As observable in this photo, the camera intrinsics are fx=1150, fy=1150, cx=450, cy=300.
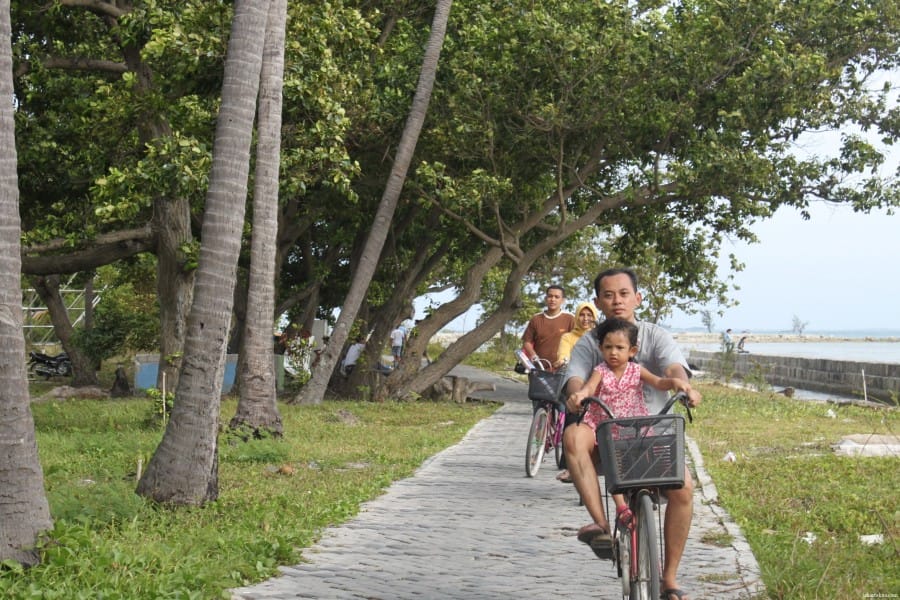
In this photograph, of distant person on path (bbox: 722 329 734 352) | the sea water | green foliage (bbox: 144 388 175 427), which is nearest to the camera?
green foliage (bbox: 144 388 175 427)

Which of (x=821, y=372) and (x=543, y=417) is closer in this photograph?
(x=543, y=417)

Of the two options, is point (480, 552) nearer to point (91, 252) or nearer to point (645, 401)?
point (645, 401)

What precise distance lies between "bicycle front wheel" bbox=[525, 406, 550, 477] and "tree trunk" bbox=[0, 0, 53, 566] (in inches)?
242

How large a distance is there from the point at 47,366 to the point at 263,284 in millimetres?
23595

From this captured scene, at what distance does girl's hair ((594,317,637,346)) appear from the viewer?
5836 millimetres

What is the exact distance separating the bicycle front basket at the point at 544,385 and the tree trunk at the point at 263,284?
4.50 meters

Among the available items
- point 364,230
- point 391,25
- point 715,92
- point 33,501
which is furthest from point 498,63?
point 33,501

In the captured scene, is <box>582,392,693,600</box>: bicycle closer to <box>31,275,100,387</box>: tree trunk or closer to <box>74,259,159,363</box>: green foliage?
<box>74,259,159,363</box>: green foliage

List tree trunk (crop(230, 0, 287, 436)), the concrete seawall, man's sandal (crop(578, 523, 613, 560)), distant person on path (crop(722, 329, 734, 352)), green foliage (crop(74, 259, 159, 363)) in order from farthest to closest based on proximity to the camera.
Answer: the concrete seawall
distant person on path (crop(722, 329, 734, 352))
green foliage (crop(74, 259, 159, 363))
tree trunk (crop(230, 0, 287, 436))
man's sandal (crop(578, 523, 613, 560))

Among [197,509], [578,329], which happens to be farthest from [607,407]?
[578,329]

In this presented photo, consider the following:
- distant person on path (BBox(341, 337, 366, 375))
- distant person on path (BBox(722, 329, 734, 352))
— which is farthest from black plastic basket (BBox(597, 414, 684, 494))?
distant person on path (BBox(722, 329, 734, 352))

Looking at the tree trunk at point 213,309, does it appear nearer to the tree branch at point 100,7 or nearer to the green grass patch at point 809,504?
the green grass patch at point 809,504

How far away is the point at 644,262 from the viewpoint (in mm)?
29312

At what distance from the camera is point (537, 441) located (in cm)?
1184
